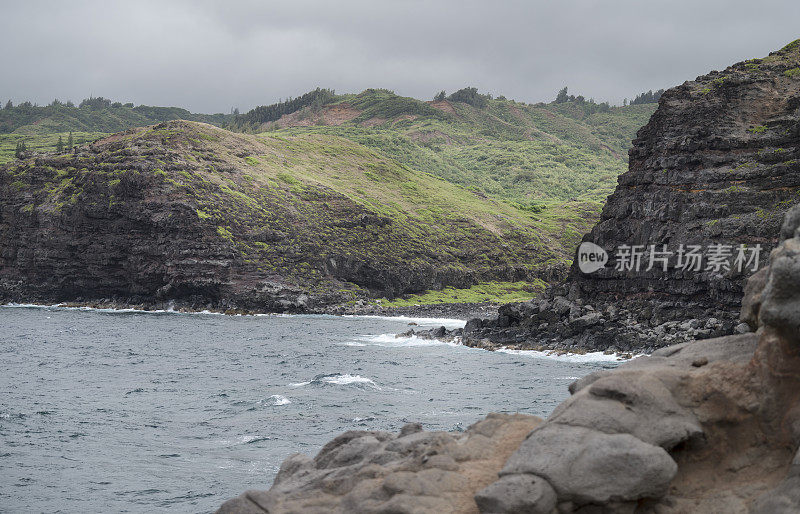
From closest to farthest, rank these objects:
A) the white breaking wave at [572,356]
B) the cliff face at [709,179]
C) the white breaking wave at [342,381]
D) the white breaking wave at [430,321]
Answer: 1. the white breaking wave at [342,381]
2. the white breaking wave at [572,356]
3. the cliff face at [709,179]
4. the white breaking wave at [430,321]

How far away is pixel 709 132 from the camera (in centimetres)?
7394

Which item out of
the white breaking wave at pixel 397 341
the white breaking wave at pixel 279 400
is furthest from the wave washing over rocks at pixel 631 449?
the white breaking wave at pixel 397 341

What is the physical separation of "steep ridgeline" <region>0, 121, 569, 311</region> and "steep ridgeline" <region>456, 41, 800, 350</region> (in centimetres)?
5609

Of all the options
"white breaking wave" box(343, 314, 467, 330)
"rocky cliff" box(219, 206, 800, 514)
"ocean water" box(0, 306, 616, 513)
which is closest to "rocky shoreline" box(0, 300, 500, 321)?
"white breaking wave" box(343, 314, 467, 330)

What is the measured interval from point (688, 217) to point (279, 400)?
1949 inches

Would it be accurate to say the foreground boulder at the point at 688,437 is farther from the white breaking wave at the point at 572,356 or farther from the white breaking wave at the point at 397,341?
the white breaking wave at the point at 397,341

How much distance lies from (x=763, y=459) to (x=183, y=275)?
362ft

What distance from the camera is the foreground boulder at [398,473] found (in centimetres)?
1307

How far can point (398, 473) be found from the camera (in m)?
13.7

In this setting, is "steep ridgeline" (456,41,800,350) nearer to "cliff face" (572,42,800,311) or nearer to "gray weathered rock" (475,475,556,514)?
"cliff face" (572,42,800,311)

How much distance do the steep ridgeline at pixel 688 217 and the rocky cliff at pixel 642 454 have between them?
48274 mm

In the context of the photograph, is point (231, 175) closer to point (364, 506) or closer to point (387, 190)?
point (387, 190)

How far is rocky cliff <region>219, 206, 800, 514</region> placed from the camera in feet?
39.6

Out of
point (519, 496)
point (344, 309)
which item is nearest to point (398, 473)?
point (519, 496)
